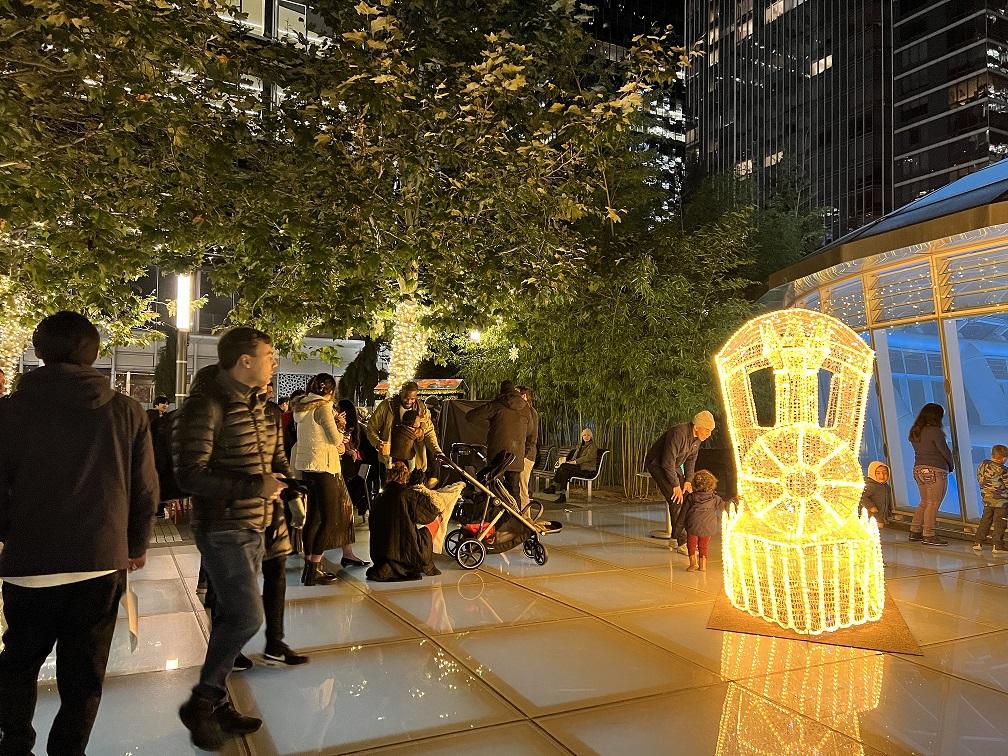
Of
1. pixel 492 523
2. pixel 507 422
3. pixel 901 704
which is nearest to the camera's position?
pixel 901 704

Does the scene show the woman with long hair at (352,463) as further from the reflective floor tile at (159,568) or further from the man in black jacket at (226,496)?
the man in black jacket at (226,496)

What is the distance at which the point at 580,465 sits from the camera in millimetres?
12258

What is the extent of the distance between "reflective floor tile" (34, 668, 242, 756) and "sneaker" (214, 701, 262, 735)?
0.21ft

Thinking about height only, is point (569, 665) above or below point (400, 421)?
below

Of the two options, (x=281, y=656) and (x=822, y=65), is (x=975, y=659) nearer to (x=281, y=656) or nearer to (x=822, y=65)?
(x=281, y=656)

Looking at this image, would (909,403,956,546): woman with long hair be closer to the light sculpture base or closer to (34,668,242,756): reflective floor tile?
the light sculpture base

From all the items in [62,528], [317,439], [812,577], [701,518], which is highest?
[317,439]

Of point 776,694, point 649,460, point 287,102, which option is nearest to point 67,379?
point 776,694

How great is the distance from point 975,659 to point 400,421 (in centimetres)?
496

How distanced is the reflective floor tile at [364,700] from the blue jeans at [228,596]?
1.13 ft

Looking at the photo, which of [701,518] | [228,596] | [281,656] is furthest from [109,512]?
[701,518]

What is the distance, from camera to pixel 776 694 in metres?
3.93

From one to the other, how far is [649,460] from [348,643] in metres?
4.15

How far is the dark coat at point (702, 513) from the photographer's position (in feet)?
23.1
